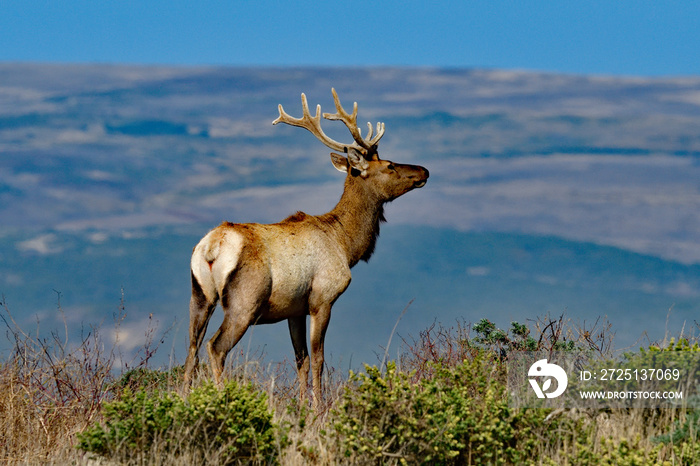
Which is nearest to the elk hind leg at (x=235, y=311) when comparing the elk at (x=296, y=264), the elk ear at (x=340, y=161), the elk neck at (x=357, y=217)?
the elk at (x=296, y=264)

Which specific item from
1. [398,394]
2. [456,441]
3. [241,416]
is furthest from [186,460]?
[456,441]

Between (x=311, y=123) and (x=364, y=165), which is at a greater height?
(x=311, y=123)

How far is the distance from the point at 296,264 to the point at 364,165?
1957 millimetres

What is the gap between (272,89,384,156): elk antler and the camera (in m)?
10.4

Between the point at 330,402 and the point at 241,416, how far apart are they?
2.36 m

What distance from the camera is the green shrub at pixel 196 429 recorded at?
5.83 meters

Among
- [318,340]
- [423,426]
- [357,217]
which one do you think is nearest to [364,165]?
[357,217]

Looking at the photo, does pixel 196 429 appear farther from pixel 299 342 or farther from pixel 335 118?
pixel 335 118

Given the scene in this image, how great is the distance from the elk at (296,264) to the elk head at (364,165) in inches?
0.5

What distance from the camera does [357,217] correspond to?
10.1 m

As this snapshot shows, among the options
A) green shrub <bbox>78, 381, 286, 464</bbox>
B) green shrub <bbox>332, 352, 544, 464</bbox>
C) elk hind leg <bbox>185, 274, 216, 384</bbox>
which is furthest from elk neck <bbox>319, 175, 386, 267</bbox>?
green shrub <bbox>78, 381, 286, 464</bbox>

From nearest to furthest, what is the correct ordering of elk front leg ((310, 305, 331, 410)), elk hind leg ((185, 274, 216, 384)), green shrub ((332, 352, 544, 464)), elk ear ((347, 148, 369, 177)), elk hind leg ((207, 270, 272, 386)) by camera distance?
green shrub ((332, 352, 544, 464)) → elk hind leg ((207, 270, 272, 386)) → elk hind leg ((185, 274, 216, 384)) → elk front leg ((310, 305, 331, 410)) → elk ear ((347, 148, 369, 177))

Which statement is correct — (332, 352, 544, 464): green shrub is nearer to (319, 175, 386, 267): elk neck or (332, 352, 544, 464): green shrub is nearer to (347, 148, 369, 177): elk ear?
(319, 175, 386, 267): elk neck

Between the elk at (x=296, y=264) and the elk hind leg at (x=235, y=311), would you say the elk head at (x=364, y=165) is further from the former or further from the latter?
the elk hind leg at (x=235, y=311)
